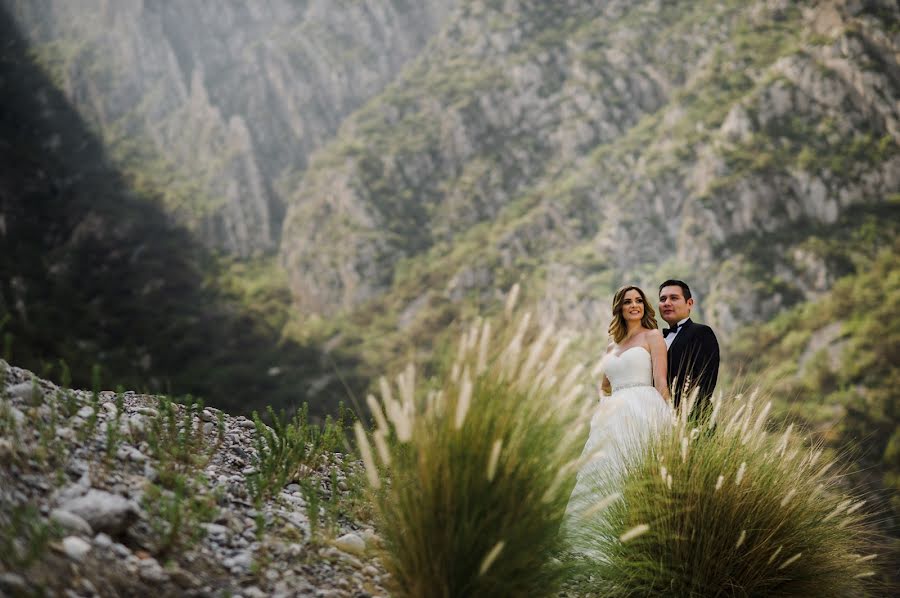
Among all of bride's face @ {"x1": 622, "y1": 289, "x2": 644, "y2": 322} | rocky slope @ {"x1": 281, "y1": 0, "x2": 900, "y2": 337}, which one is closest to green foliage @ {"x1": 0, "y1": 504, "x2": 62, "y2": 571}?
bride's face @ {"x1": 622, "y1": 289, "x2": 644, "y2": 322}

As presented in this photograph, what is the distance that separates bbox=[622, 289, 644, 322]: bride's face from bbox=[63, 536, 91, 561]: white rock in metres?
3.92

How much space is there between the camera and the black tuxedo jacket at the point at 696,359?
14.8ft

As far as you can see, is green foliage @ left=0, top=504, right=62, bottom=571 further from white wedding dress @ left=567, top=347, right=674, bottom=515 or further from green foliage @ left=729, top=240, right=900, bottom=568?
green foliage @ left=729, top=240, right=900, bottom=568

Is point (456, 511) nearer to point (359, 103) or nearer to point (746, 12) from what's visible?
point (746, 12)

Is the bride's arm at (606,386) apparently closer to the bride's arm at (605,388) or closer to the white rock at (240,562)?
the bride's arm at (605,388)

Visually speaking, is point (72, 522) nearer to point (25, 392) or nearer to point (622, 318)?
point (25, 392)

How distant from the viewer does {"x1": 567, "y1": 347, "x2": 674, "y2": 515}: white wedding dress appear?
334 centimetres

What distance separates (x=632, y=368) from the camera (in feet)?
15.3

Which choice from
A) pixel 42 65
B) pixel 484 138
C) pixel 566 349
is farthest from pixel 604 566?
pixel 42 65

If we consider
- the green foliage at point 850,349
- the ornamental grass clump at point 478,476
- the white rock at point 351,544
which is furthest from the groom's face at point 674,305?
the green foliage at point 850,349

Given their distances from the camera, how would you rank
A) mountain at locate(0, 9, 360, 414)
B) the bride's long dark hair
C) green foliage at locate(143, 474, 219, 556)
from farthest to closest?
mountain at locate(0, 9, 360, 414) < the bride's long dark hair < green foliage at locate(143, 474, 219, 556)

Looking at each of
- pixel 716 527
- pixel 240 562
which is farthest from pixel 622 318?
pixel 240 562

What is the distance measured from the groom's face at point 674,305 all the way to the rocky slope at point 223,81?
103 m

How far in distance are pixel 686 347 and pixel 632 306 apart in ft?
1.70
